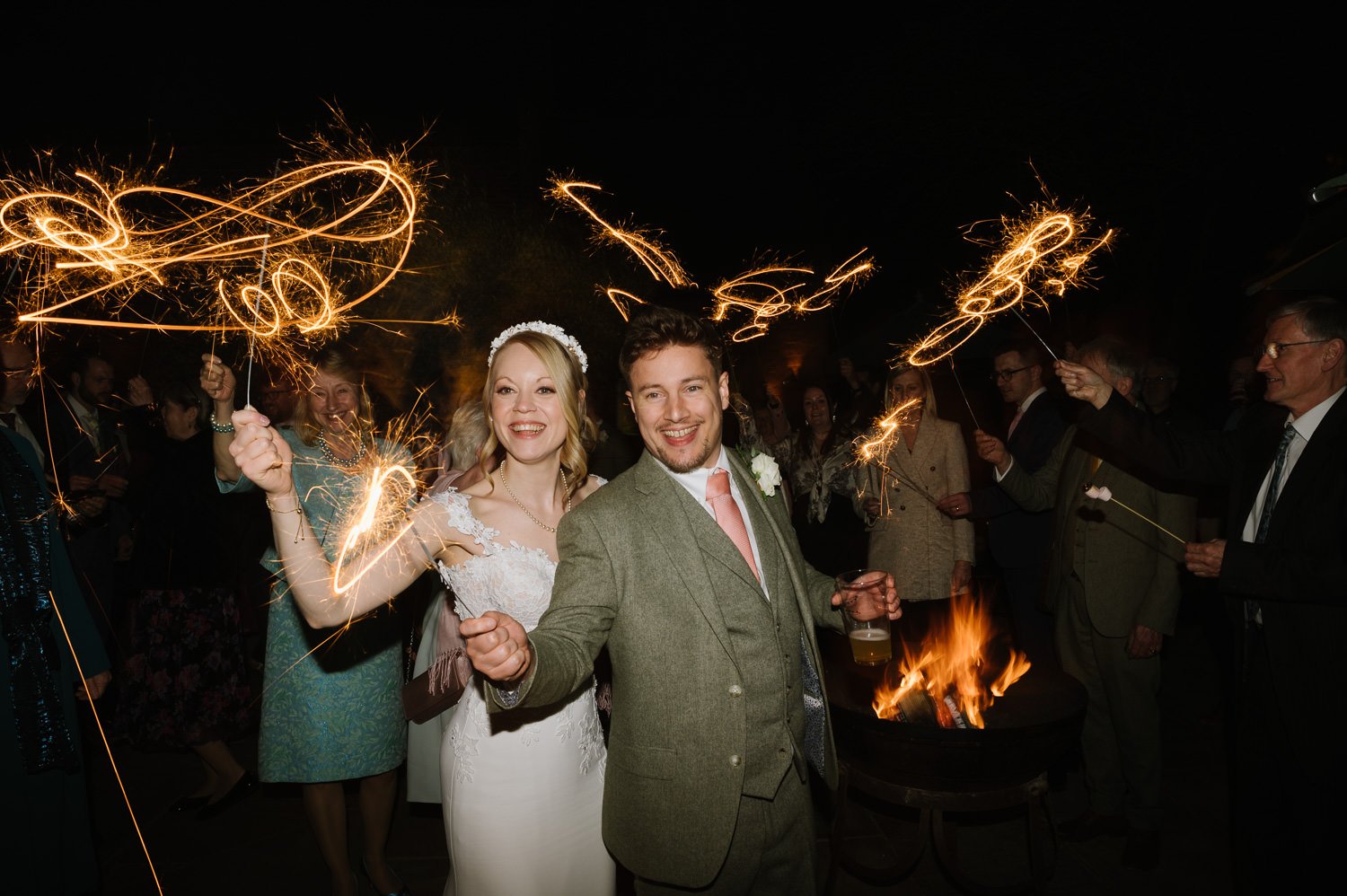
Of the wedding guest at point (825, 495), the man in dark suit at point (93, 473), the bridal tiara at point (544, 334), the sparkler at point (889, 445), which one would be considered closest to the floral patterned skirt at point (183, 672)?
the man in dark suit at point (93, 473)

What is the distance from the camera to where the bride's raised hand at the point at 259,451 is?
188cm

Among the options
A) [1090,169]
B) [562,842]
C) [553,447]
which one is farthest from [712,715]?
[1090,169]

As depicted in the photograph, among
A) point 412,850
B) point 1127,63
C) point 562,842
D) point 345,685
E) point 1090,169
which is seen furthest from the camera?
point 1090,169

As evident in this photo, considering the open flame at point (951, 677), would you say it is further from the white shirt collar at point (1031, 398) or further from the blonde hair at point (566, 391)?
the blonde hair at point (566, 391)

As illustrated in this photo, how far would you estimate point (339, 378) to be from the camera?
3826 millimetres

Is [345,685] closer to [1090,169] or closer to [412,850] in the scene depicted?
[412,850]

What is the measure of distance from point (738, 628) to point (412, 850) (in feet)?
10.0

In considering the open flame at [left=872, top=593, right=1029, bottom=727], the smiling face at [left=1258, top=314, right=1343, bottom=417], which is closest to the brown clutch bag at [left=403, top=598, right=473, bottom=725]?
the open flame at [left=872, top=593, right=1029, bottom=727]

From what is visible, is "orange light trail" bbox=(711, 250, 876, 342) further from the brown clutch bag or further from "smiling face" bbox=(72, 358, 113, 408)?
the brown clutch bag

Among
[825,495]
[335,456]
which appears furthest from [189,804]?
[825,495]

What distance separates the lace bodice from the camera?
8.73ft

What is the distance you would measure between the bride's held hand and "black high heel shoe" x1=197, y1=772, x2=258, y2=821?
4015 millimetres

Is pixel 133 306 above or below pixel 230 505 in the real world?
above

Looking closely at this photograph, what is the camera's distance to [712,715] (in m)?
2.11
